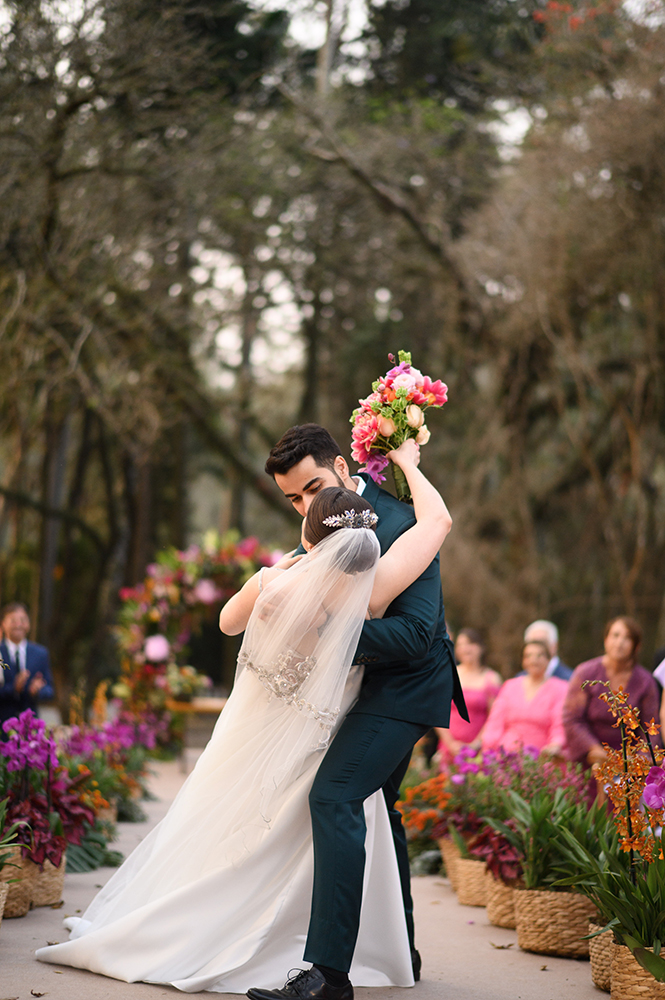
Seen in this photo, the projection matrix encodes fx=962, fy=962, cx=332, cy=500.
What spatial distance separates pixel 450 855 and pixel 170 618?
6825 mm

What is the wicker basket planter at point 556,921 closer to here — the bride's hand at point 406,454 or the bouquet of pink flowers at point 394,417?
the bouquet of pink flowers at point 394,417

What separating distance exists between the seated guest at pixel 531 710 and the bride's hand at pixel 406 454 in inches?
134

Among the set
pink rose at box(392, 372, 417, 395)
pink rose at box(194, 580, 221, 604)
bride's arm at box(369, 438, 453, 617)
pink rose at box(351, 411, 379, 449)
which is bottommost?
pink rose at box(194, 580, 221, 604)

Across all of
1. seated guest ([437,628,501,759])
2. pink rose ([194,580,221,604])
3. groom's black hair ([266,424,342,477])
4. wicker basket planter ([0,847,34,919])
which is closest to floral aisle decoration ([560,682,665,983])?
groom's black hair ([266,424,342,477])

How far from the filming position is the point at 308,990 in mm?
3037

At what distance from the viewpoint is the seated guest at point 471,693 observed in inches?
303

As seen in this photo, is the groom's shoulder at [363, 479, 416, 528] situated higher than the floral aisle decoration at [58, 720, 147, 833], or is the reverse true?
the groom's shoulder at [363, 479, 416, 528]

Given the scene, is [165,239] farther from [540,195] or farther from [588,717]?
[588,717]

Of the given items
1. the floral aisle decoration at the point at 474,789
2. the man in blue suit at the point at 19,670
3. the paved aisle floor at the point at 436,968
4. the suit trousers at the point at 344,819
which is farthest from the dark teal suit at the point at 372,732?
the man in blue suit at the point at 19,670

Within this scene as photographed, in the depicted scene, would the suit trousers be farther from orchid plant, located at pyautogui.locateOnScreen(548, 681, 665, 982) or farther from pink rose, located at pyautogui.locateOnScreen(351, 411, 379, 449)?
pink rose, located at pyautogui.locateOnScreen(351, 411, 379, 449)

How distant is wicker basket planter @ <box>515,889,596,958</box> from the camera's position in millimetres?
4242

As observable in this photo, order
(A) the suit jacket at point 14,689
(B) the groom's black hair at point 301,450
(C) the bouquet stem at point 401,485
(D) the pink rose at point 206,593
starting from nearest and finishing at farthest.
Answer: (B) the groom's black hair at point 301,450 → (C) the bouquet stem at point 401,485 → (A) the suit jacket at point 14,689 → (D) the pink rose at point 206,593

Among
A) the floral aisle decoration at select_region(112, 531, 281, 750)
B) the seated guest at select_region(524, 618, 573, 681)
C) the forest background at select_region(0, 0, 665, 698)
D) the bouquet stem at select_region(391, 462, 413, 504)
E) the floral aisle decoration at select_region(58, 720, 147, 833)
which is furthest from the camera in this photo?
the floral aisle decoration at select_region(112, 531, 281, 750)

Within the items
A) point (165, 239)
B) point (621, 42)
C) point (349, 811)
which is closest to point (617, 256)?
point (621, 42)
